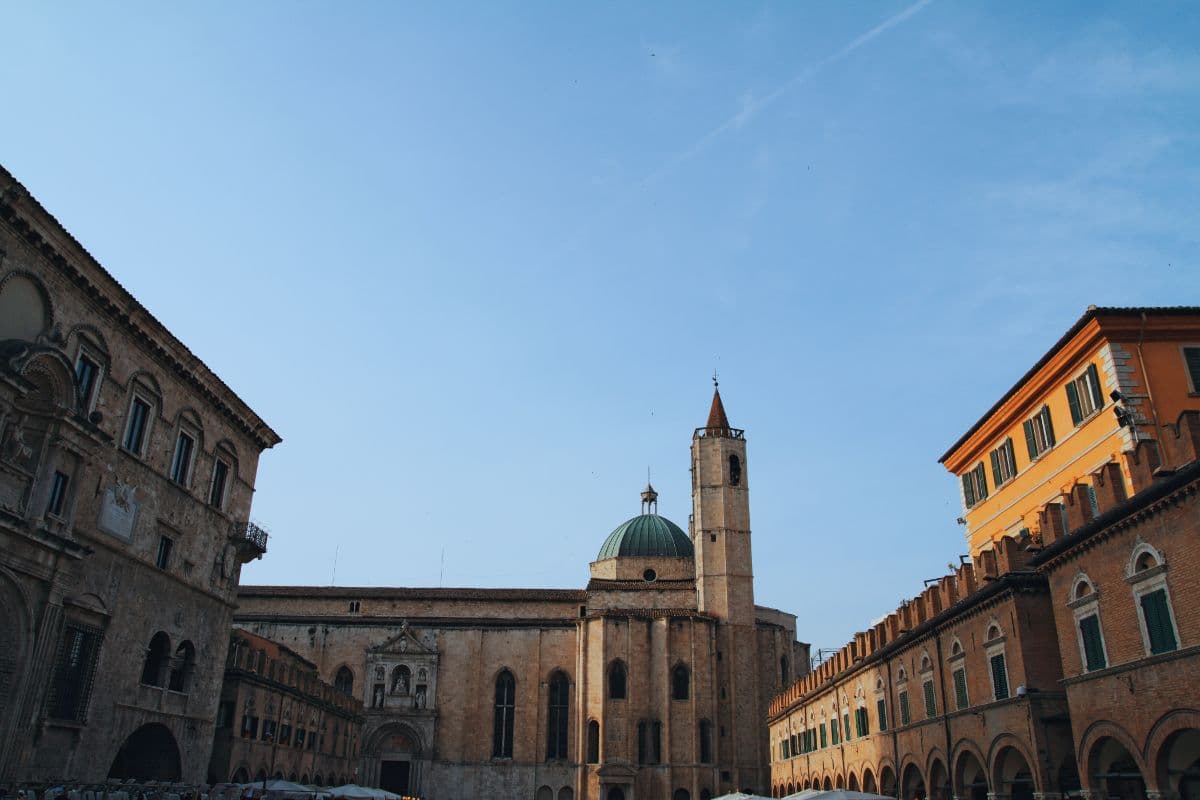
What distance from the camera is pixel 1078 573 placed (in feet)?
62.8

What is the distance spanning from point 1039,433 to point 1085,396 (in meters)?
2.78

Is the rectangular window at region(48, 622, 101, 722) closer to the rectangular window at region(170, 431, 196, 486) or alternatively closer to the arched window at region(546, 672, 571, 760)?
the rectangular window at region(170, 431, 196, 486)

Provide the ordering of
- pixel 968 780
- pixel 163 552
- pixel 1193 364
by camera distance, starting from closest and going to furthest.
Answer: pixel 1193 364
pixel 968 780
pixel 163 552

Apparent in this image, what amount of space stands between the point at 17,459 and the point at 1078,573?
77.6ft

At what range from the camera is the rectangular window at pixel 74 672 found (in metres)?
22.5

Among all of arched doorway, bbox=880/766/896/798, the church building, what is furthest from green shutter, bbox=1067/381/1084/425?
the church building

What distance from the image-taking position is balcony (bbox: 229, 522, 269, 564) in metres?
32.0

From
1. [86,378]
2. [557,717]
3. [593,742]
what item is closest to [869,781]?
[593,742]

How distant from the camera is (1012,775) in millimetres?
→ 22406

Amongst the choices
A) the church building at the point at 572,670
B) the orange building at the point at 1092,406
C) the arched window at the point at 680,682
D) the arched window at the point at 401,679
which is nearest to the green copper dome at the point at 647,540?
the church building at the point at 572,670

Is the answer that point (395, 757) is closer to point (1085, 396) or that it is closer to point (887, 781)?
point (887, 781)

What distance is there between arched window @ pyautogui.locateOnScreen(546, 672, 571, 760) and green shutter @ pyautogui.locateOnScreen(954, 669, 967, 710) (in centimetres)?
3807

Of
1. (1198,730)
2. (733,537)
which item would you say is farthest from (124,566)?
(733,537)

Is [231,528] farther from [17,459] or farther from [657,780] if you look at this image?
[657,780]
